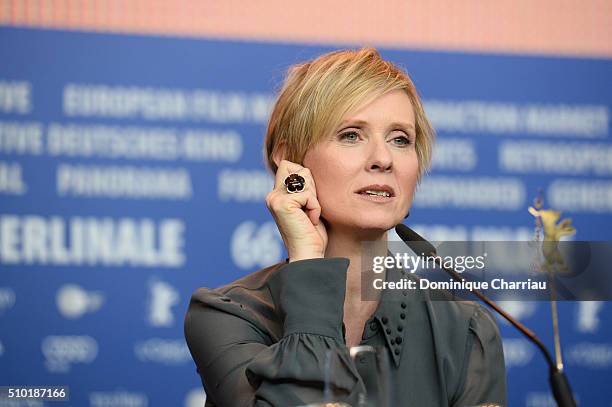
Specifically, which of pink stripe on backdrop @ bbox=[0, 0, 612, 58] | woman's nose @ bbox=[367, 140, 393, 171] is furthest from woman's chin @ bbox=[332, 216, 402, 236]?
pink stripe on backdrop @ bbox=[0, 0, 612, 58]

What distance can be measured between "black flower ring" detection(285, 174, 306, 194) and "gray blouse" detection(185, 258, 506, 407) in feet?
0.61

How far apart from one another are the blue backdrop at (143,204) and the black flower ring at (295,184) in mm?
1219

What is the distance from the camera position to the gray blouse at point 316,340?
152cm

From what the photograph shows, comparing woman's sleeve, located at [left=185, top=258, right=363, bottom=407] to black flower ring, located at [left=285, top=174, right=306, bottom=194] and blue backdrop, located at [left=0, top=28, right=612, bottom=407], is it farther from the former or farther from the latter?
blue backdrop, located at [left=0, top=28, right=612, bottom=407]

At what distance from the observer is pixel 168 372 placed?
3010 mm

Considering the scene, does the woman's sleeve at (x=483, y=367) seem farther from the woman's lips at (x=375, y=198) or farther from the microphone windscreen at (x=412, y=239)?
the woman's lips at (x=375, y=198)

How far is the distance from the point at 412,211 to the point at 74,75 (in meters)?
1.26

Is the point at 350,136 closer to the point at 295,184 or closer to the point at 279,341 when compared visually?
the point at 295,184

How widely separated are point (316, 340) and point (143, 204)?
62.9 inches

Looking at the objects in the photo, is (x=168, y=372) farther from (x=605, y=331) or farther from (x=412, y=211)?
(x=605, y=331)

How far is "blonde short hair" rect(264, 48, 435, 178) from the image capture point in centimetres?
183

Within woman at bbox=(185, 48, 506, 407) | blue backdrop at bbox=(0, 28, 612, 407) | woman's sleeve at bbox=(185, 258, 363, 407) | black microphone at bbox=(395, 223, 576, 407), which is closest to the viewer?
black microphone at bbox=(395, 223, 576, 407)

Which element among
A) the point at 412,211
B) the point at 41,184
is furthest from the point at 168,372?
the point at 412,211

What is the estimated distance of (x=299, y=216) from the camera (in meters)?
1.79
